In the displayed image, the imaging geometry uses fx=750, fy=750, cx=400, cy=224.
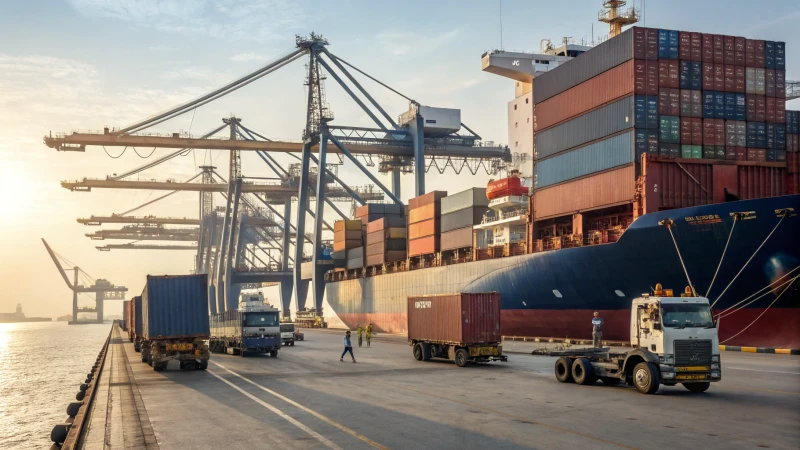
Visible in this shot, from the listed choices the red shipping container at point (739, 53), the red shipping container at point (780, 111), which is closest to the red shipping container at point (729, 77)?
the red shipping container at point (739, 53)

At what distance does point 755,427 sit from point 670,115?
26398 mm

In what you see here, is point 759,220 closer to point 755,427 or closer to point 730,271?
→ point 730,271

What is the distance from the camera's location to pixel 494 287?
53.9 meters

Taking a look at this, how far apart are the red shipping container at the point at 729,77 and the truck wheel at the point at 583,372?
22.9 metres

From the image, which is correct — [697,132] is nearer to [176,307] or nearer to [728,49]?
[728,49]

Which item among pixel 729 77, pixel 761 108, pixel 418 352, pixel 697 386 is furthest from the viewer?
pixel 761 108

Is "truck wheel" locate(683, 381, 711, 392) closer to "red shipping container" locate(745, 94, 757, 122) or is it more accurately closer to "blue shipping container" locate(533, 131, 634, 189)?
"blue shipping container" locate(533, 131, 634, 189)

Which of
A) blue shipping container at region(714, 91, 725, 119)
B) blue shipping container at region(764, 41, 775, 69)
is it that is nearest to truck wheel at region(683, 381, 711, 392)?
blue shipping container at region(714, 91, 725, 119)

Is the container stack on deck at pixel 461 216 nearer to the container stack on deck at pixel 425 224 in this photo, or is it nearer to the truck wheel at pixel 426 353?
the container stack on deck at pixel 425 224

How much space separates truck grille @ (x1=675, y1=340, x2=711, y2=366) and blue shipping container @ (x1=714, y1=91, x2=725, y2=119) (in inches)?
886

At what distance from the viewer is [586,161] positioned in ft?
139

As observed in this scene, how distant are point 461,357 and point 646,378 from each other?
38.6ft

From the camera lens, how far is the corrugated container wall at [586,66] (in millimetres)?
40344

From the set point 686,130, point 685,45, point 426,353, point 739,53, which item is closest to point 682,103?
point 686,130
